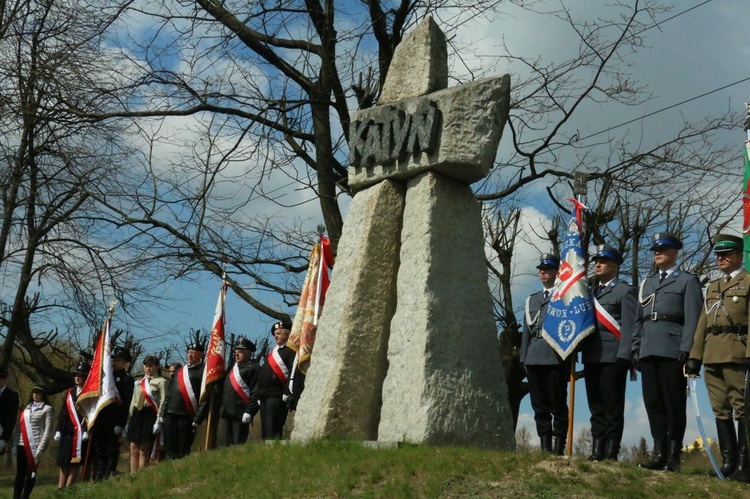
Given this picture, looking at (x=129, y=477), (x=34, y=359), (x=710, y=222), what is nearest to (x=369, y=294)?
(x=129, y=477)

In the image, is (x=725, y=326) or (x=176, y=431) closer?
(x=725, y=326)

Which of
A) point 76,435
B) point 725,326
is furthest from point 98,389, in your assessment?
point 725,326

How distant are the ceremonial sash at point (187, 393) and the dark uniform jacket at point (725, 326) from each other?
679cm

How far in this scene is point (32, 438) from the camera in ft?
42.7

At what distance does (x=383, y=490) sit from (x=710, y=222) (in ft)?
35.6

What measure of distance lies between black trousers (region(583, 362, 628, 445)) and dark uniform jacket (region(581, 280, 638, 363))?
0.09m

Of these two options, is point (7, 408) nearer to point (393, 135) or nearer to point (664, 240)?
point (393, 135)

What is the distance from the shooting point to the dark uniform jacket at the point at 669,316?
8.06 m

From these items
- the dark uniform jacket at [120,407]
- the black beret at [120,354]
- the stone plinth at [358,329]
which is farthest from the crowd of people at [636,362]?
the black beret at [120,354]

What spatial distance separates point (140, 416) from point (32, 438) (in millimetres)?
1387

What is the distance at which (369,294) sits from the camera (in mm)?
9273

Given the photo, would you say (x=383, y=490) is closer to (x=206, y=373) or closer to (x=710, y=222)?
(x=206, y=373)

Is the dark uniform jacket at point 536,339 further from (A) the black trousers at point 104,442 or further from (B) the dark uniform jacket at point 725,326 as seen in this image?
(A) the black trousers at point 104,442

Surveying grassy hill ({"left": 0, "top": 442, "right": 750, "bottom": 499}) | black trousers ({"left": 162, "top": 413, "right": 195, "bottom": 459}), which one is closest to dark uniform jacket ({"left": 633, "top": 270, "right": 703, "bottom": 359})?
grassy hill ({"left": 0, "top": 442, "right": 750, "bottom": 499})
